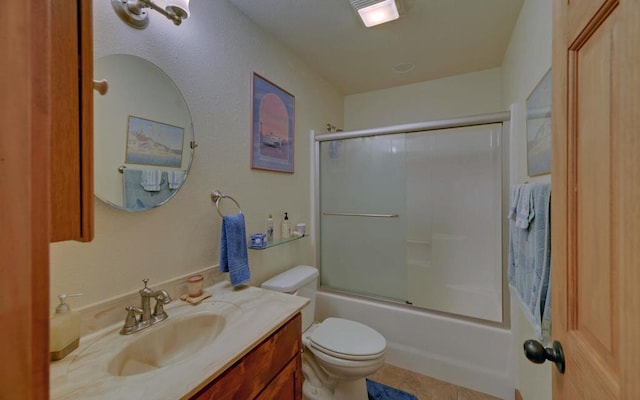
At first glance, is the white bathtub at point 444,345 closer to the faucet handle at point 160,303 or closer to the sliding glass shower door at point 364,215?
the sliding glass shower door at point 364,215

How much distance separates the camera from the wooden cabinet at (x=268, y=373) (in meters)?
0.76

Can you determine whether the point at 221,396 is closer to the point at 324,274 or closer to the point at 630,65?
the point at 630,65

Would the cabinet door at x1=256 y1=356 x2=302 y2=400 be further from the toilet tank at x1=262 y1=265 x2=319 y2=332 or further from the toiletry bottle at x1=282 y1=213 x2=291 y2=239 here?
the toiletry bottle at x1=282 y1=213 x2=291 y2=239

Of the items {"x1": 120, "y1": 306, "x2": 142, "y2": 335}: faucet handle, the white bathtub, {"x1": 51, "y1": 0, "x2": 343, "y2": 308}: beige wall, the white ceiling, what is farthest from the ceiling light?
the white bathtub

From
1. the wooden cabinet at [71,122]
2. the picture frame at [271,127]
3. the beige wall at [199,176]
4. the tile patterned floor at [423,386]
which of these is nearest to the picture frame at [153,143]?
the beige wall at [199,176]

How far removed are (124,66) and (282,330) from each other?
1202 millimetres

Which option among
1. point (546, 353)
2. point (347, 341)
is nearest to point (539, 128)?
point (546, 353)

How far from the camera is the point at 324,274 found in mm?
2311

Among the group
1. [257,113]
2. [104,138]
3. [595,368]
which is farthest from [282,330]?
[257,113]

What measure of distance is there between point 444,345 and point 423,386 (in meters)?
0.30

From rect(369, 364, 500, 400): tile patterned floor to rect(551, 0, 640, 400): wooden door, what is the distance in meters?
1.27

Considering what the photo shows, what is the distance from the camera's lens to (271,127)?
68.6 inches

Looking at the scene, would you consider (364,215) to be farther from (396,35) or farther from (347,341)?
(396,35)

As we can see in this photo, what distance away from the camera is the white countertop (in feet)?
2.12
